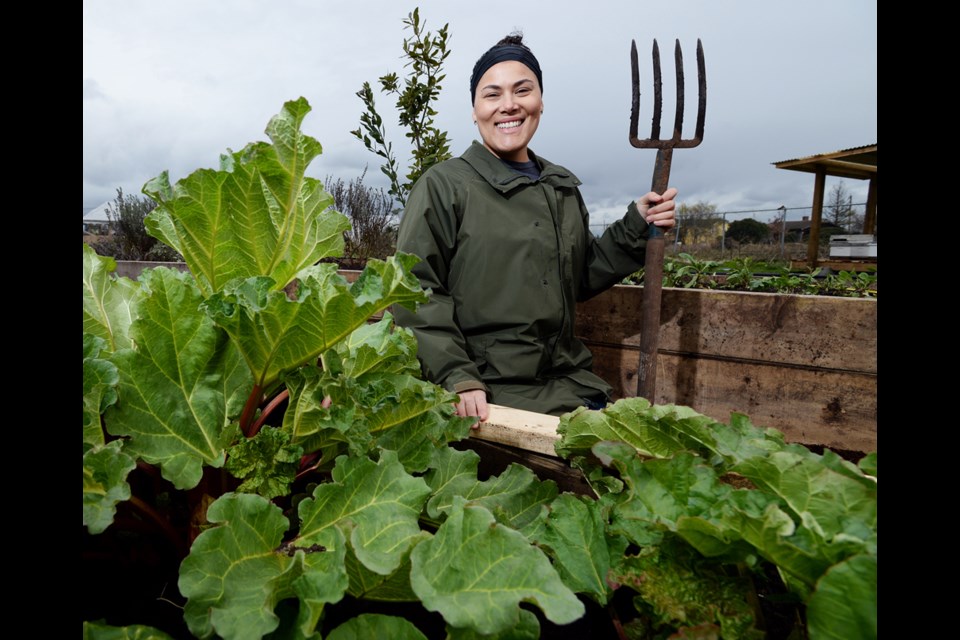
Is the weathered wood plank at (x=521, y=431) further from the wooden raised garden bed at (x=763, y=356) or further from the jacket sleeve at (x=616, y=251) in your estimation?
the wooden raised garden bed at (x=763, y=356)

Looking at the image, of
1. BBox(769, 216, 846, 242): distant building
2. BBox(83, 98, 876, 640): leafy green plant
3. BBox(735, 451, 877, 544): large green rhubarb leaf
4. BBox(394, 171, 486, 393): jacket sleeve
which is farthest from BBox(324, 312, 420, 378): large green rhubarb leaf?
BBox(769, 216, 846, 242): distant building

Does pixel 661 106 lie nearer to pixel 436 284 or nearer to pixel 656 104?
pixel 656 104

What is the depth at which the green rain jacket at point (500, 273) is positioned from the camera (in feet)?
7.77

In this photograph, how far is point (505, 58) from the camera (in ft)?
8.59

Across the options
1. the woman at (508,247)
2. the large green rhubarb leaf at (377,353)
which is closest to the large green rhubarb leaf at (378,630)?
the large green rhubarb leaf at (377,353)

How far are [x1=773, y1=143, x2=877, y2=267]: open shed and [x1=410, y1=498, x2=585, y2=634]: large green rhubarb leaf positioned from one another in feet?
32.6

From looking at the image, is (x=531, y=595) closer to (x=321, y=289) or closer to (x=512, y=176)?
(x=321, y=289)

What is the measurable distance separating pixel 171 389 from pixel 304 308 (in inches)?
7.7

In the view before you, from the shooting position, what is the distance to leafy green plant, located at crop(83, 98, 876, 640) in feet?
1.86

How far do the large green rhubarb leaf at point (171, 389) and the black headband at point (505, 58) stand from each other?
85.2 inches

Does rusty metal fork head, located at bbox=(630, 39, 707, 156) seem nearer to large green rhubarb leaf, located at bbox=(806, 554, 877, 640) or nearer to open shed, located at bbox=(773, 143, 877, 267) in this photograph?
large green rhubarb leaf, located at bbox=(806, 554, 877, 640)

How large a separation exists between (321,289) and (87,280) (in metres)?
0.43
